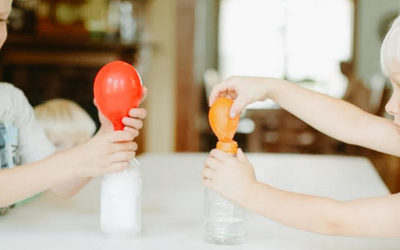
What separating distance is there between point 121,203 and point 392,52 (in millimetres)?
413

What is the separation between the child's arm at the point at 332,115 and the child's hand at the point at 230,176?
18 cm

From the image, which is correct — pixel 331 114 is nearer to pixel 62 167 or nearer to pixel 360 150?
pixel 62 167

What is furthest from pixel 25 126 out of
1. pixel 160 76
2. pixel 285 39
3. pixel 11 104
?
pixel 285 39

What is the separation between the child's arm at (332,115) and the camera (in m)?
0.95

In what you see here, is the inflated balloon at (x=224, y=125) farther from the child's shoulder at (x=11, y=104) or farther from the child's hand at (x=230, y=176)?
the child's shoulder at (x=11, y=104)

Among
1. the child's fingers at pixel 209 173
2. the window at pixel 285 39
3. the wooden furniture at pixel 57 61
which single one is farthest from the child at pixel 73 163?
the window at pixel 285 39

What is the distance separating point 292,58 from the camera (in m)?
7.41

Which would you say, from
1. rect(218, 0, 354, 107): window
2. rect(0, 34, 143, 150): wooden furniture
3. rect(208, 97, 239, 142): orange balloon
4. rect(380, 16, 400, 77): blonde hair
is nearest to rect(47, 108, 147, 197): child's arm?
rect(208, 97, 239, 142): orange balloon

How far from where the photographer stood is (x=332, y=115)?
99 centimetres

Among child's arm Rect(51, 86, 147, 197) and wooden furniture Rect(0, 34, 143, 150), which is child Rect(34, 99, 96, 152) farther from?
wooden furniture Rect(0, 34, 143, 150)

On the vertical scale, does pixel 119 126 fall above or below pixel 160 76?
above

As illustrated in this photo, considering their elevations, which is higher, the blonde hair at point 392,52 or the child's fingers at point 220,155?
the blonde hair at point 392,52

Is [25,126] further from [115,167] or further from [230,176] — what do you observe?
[230,176]

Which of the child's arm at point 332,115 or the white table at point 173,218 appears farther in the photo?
the child's arm at point 332,115
